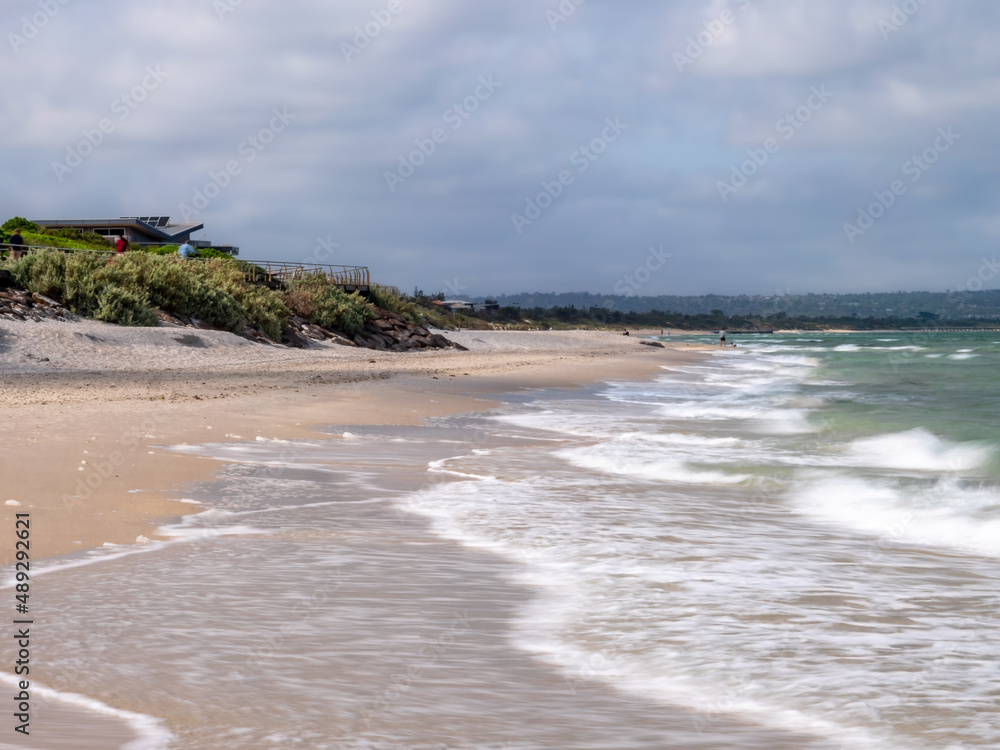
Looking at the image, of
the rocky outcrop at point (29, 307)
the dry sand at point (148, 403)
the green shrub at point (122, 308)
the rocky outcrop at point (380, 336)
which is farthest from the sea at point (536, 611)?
the rocky outcrop at point (380, 336)

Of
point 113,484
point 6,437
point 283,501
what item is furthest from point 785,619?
point 6,437

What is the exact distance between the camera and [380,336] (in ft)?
131

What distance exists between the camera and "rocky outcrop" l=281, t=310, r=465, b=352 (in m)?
33.9

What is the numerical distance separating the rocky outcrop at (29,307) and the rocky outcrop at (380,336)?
8.98 meters

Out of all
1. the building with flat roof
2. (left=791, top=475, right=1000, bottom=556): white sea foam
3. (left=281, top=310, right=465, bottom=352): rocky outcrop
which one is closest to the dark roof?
the building with flat roof

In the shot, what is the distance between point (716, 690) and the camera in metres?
3.61

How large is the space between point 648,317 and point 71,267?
551ft

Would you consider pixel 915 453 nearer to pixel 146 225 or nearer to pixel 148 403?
pixel 148 403

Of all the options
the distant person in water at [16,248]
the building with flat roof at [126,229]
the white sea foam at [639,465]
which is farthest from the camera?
the building with flat roof at [126,229]

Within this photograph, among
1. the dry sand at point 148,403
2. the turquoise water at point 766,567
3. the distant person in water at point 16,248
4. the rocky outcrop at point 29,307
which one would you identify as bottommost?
the turquoise water at point 766,567

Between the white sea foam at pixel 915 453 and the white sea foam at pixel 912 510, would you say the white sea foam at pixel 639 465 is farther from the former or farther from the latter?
the white sea foam at pixel 915 453

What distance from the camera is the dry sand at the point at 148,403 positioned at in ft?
21.2

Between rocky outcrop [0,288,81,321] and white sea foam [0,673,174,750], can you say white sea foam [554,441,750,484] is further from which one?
rocky outcrop [0,288,81,321]

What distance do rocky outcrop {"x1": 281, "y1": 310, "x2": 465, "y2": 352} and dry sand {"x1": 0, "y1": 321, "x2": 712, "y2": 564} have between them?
2.84m
